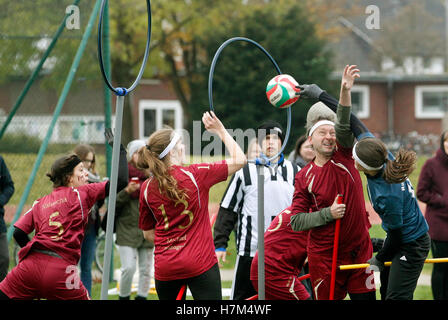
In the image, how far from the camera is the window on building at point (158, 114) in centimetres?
3219

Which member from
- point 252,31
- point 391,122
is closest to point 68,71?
point 252,31

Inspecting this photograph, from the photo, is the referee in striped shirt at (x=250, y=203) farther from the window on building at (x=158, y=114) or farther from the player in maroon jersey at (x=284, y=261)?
the window on building at (x=158, y=114)

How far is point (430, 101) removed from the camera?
119 feet

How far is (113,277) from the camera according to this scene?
9.06 m

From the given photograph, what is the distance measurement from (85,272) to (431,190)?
3960mm

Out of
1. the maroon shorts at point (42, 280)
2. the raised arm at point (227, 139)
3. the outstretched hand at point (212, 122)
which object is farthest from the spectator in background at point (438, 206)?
→ the maroon shorts at point (42, 280)

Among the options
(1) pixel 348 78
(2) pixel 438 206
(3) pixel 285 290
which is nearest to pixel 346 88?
(1) pixel 348 78

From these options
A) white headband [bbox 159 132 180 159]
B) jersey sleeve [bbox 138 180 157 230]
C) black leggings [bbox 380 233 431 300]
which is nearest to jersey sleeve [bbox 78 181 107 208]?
jersey sleeve [bbox 138 180 157 230]

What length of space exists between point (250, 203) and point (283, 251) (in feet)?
2.55

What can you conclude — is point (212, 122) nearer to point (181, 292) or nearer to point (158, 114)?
point (181, 292)

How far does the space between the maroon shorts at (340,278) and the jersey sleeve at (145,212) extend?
1234 millimetres

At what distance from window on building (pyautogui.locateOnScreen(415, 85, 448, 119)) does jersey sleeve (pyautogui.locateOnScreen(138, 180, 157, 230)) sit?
3286 cm

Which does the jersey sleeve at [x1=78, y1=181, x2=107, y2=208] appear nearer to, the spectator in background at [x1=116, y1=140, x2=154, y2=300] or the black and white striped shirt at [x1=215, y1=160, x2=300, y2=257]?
the black and white striped shirt at [x1=215, y1=160, x2=300, y2=257]
